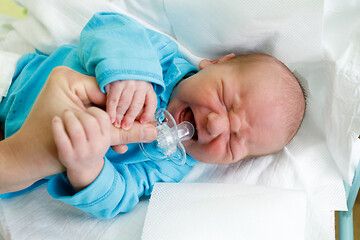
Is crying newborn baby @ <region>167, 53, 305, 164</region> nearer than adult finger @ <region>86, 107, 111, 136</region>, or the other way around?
adult finger @ <region>86, 107, 111, 136</region>

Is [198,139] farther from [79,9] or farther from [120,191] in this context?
[79,9]

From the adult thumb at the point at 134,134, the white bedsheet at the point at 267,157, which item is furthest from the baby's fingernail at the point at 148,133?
the white bedsheet at the point at 267,157

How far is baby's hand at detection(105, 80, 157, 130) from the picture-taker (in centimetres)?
77

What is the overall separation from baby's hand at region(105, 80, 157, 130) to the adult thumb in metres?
0.01

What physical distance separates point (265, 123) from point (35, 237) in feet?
2.13

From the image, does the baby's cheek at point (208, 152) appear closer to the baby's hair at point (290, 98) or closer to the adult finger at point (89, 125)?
the baby's hair at point (290, 98)

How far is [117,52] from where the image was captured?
0.82 metres

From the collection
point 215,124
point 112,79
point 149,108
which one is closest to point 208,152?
point 215,124

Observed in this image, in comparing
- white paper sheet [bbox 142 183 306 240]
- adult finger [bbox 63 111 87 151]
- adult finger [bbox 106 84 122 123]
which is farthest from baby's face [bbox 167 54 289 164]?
adult finger [bbox 63 111 87 151]

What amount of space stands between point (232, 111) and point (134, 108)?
0.90 feet

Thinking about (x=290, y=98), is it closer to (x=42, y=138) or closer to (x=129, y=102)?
(x=129, y=102)

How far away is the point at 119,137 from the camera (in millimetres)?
763

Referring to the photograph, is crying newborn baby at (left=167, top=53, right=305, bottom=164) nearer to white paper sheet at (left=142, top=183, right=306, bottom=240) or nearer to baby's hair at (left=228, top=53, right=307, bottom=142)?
baby's hair at (left=228, top=53, right=307, bottom=142)

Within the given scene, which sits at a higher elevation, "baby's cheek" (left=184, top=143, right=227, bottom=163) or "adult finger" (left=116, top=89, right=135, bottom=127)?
"adult finger" (left=116, top=89, right=135, bottom=127)
